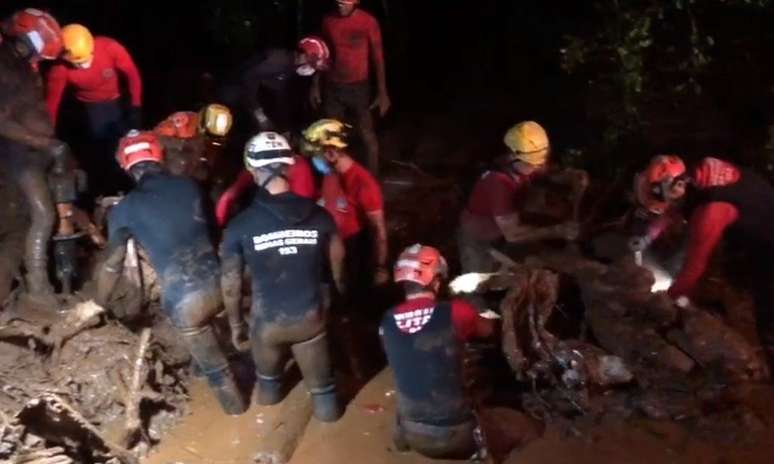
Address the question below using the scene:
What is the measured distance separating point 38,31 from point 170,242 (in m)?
2.12

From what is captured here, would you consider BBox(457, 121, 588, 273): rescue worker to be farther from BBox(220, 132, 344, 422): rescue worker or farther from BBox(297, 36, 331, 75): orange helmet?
BBox(297, 36, 331, 75): orange helmet

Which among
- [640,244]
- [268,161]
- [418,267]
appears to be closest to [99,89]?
[268,161]

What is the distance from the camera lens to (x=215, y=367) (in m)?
7.30

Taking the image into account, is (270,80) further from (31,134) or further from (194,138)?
(31,134)

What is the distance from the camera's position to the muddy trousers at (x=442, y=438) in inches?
256

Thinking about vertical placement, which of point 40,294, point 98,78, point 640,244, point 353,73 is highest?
point 98,78

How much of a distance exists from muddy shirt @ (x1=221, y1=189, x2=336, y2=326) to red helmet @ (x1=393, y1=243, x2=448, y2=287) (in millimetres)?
588

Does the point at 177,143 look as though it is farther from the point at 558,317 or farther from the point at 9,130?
the point at 558,317

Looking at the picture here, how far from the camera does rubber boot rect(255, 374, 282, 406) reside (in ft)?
24.2

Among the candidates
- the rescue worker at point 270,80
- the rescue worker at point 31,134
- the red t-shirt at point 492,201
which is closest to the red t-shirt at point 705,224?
the red t-shirt at point 492,201

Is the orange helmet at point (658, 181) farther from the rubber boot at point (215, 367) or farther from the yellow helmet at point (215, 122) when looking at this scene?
the rubber boot at point (215, 367)

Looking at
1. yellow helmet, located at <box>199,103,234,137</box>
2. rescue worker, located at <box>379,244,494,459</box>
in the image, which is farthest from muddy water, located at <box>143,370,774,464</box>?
yellow helmet, located at <box>199,103,234,137</box>

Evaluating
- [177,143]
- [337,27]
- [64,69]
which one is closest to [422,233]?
[337,27]

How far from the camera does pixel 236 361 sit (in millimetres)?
8039
